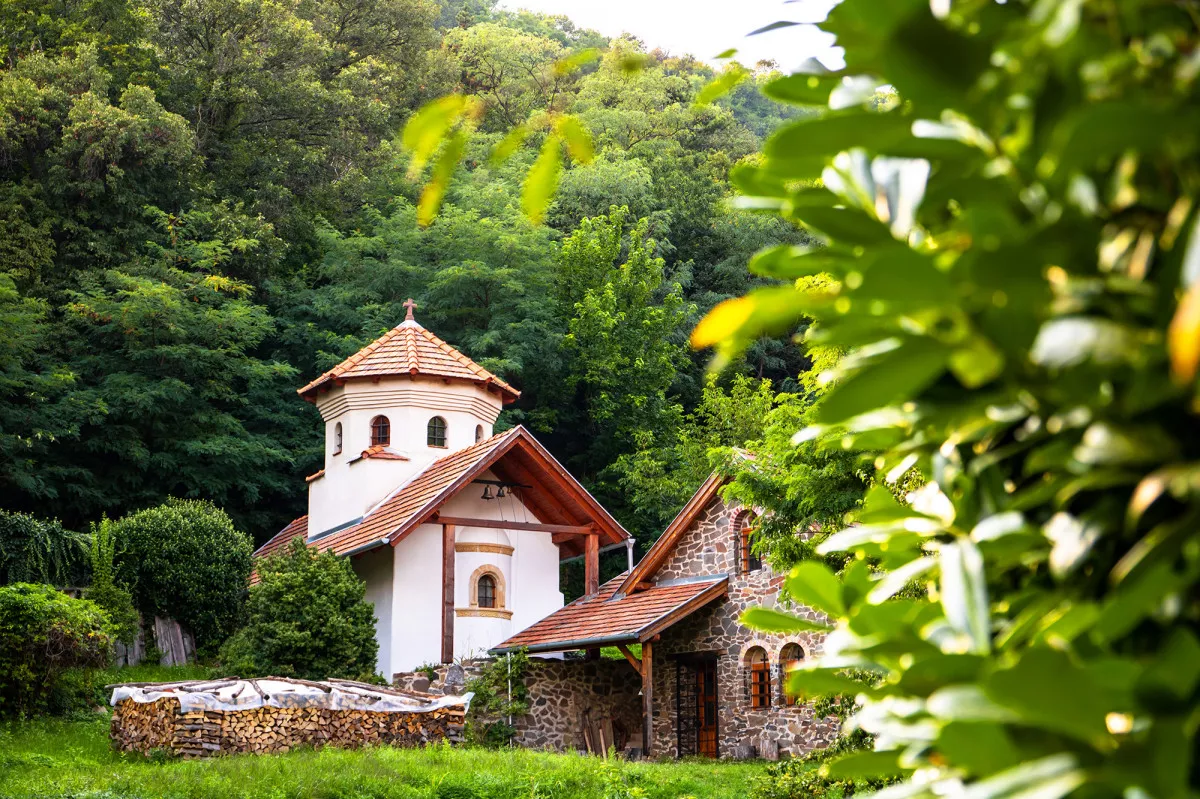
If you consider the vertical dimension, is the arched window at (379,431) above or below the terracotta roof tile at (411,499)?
above

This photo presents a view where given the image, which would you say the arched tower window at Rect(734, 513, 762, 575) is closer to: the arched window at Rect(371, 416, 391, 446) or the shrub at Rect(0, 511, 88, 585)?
the arched window at Rect(371, 416, 391, 446)

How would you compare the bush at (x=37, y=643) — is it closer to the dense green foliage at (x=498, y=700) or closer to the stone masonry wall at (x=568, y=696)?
the stone masonry wall at (x=568, y=696)

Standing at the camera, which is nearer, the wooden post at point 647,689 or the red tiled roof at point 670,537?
the wooden post at point 647,689

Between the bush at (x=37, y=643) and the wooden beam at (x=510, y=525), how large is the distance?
5.70 m

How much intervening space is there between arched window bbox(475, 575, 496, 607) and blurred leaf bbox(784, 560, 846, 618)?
67.8ft

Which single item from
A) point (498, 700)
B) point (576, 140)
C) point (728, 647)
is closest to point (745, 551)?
point (728, 647)

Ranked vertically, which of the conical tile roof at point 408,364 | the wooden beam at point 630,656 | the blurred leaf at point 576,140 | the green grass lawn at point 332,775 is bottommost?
the green grass lawn at point 332,775

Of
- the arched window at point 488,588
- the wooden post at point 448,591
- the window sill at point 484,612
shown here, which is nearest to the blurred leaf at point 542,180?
the wooden post at point 448,591

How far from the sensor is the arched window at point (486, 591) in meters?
21.5

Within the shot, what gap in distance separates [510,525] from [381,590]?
8.10 ft

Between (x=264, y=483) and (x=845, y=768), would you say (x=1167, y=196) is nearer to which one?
(x=845, y=768)

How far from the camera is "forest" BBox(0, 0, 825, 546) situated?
2738 cm

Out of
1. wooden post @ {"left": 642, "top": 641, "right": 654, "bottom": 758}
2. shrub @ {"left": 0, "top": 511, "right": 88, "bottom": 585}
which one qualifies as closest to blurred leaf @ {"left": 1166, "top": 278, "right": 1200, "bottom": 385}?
wooden post @ {"left": 642, "top": 641, "right": 654, "bottom": 758}

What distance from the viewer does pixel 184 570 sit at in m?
21.8
